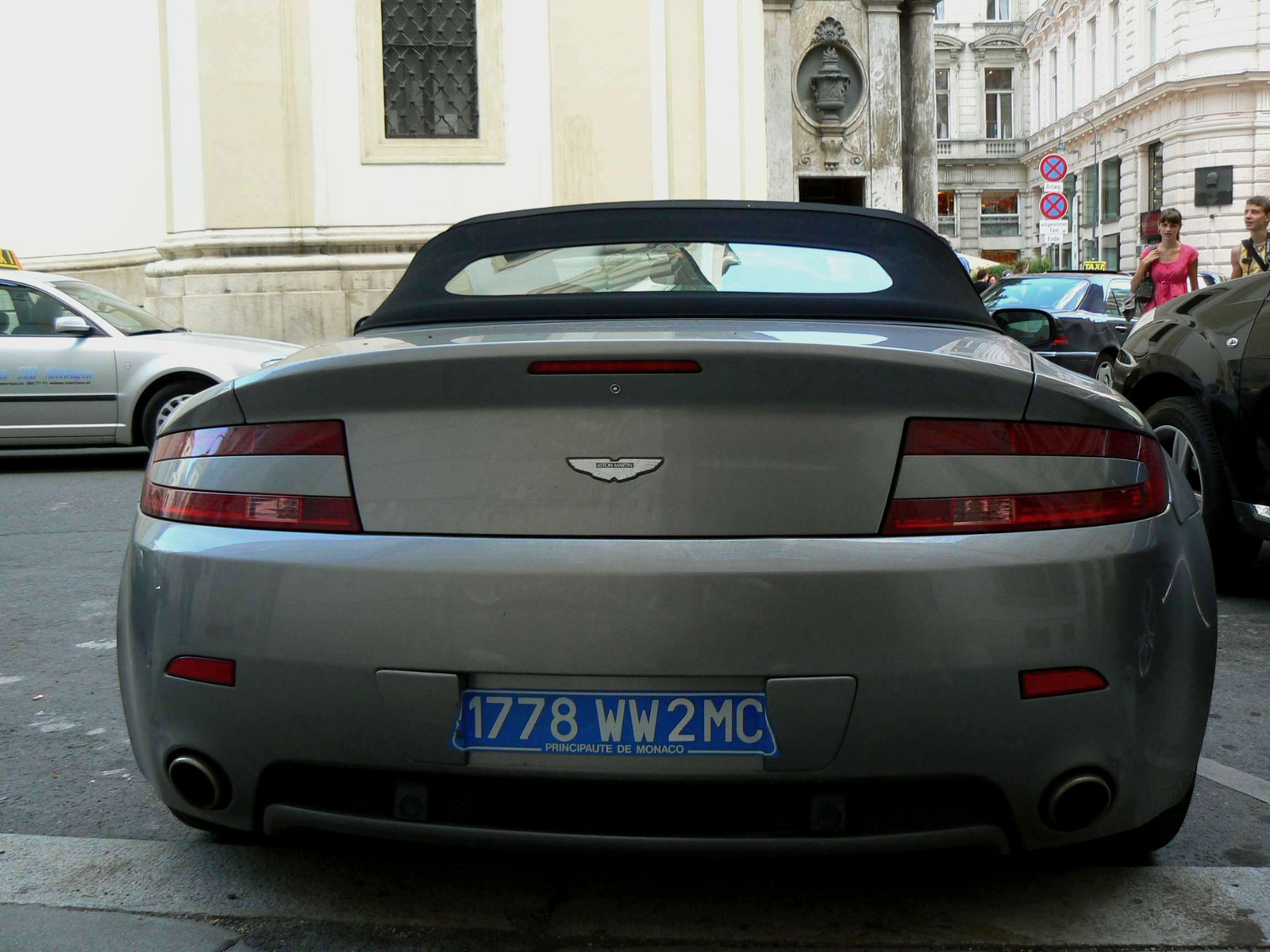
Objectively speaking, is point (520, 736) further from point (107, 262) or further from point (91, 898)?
point (107, 262)

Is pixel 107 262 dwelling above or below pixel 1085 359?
above

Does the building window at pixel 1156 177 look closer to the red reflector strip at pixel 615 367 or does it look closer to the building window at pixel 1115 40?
the building window at pixel 1115 40

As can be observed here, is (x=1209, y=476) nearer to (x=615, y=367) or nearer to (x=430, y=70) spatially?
(x=615, y=367)

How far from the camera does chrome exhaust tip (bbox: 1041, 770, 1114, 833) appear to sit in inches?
101

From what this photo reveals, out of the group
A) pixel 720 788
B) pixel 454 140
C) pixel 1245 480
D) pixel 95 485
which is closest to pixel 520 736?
pixel 720 788

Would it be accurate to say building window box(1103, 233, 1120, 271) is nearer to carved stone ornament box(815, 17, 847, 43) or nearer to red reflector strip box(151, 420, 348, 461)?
carved stone ornament box(815, 17, 847, 43)

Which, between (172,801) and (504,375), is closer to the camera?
(504,375)

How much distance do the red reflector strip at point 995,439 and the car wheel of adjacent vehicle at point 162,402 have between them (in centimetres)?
952

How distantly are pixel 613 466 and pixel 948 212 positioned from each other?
69.0 metres

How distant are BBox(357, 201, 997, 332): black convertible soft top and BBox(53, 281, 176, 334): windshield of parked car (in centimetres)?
847

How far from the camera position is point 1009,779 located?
2529 mm

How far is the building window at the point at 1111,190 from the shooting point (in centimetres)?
5553

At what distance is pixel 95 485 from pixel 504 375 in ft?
28.2

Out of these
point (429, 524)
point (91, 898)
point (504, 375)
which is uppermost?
point (504, 375)
